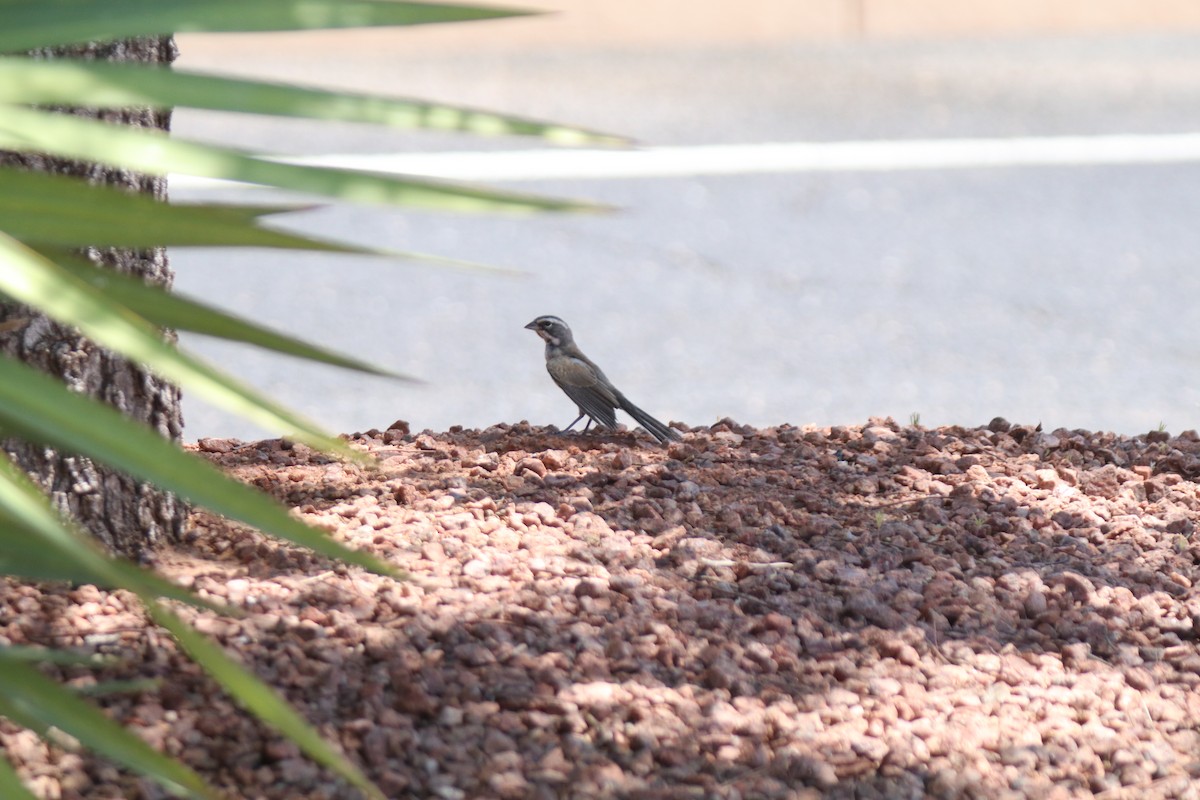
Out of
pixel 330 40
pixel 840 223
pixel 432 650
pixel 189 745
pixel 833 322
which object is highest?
pixel 330 40

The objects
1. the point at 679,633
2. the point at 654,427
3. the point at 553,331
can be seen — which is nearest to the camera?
the point at 679,633

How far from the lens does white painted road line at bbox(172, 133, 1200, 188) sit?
1073 cm

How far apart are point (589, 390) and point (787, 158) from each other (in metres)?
6.68

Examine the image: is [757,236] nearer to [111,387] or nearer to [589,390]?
[589,390]

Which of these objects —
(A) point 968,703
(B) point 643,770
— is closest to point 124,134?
(B) point 643,770

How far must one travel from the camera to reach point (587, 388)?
5.00 m

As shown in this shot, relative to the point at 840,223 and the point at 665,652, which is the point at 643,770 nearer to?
the point at 665,652

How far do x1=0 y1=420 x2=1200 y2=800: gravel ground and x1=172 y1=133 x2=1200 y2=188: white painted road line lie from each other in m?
6.51

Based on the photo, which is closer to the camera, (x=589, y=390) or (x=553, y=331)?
(x=589, y=390)

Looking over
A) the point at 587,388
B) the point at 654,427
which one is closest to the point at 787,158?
the point at 587,388

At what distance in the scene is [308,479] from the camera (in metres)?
4.07

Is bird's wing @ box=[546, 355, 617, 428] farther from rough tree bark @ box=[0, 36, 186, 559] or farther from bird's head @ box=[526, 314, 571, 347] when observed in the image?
rough tree bark @ box=[0, 36, 186, 559]

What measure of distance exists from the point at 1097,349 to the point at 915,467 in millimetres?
3822

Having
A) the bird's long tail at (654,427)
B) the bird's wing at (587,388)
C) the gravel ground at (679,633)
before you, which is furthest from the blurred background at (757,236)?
the gravel ground at (679,633)
